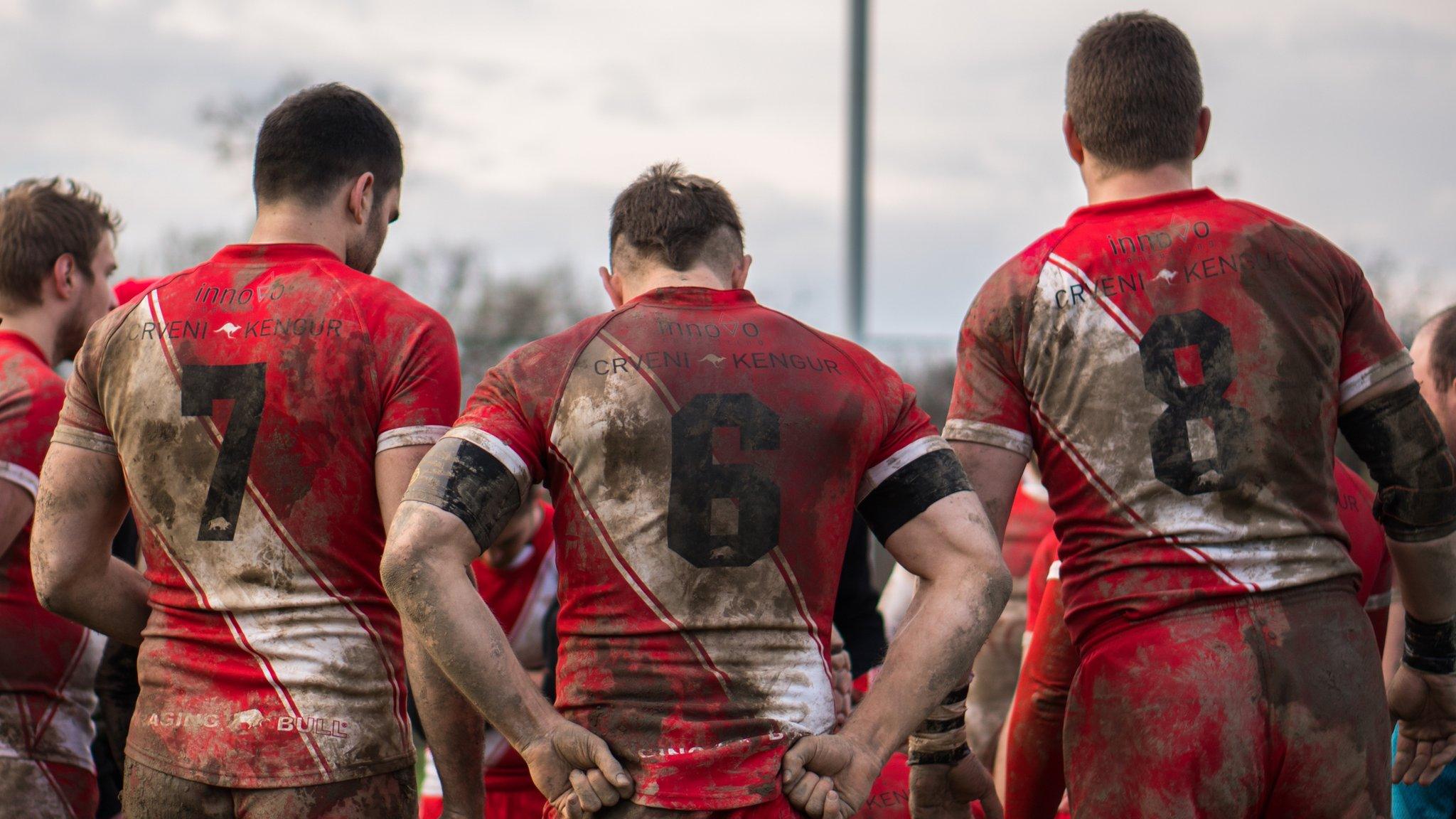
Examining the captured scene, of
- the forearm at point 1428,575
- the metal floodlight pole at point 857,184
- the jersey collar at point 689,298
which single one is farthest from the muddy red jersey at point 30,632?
the metal floodlight pole at point 857,184

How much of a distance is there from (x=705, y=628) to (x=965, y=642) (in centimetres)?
56

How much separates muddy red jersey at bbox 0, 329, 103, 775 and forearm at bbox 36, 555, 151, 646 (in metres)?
0.70

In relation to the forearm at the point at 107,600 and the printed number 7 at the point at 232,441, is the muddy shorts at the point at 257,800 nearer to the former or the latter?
the forearm at the point at 107,600

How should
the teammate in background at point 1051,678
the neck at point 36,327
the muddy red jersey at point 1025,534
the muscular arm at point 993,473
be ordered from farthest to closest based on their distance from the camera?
the muddy red jersey at point 1025,534
the neck at point 36,327
the teammate in background at point 1051,678
the muscular arm at point 993,473

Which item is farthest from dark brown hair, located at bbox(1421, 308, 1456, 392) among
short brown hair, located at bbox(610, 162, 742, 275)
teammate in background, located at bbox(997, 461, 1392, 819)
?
short brown hair, located at bbox(610, 162, 742, 275)

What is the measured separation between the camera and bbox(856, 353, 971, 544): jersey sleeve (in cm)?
294

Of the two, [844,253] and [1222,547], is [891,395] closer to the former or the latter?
[1222,547]

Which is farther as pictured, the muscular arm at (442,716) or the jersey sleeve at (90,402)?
the jersey sleeve at (90,402)

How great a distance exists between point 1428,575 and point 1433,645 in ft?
0.77

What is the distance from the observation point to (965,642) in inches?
111

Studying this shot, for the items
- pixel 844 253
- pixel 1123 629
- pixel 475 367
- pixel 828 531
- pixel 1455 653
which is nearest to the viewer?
pixel 828 531

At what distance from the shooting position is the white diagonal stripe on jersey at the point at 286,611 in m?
3.12

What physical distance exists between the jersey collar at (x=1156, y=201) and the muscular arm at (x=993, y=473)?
639 millimetres

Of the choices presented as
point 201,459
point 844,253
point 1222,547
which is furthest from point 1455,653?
point 844,253
